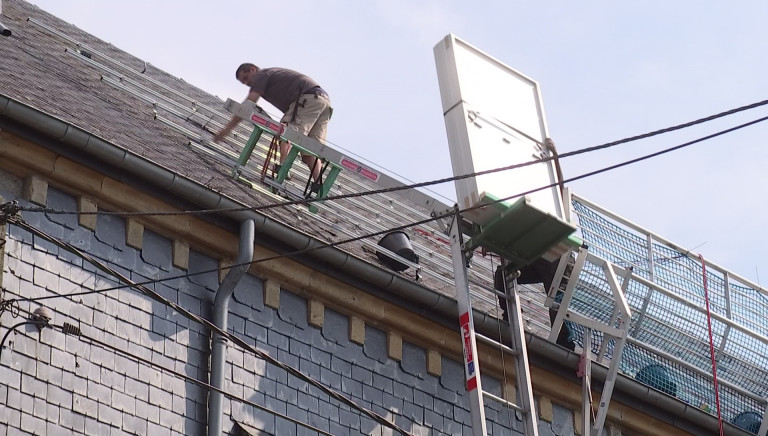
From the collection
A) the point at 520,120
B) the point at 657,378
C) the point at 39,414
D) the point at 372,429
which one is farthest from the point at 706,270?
the point at 39,414

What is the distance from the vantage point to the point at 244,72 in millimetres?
16453

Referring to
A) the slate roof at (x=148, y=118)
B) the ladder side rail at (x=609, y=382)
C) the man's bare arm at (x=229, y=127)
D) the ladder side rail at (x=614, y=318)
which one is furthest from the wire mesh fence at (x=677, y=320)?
the man's bare arm at (x=229, y=127)

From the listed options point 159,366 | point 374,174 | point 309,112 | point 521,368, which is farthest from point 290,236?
point 309,112

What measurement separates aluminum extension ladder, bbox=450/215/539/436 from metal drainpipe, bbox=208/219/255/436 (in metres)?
1.57

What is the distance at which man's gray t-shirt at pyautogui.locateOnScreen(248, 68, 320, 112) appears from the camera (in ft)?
53.2

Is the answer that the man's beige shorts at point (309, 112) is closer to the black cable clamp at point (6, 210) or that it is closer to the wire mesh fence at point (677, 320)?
the wire mesh fence at point (677, 320)

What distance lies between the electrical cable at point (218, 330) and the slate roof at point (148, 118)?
4.39 ft

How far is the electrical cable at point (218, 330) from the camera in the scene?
1216 centimetres

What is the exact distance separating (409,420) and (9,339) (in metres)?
3.87

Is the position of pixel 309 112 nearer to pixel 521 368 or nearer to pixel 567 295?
pixel 567 295

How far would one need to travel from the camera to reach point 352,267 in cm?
1391

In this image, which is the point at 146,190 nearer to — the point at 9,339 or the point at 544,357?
the point at 9,339

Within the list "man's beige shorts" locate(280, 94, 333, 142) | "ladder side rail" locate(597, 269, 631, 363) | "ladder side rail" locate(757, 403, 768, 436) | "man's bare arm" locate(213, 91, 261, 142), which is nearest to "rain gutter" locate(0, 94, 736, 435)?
"ladder side rail" locate(597, 269, 631, 363)

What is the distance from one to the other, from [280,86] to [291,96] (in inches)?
6.2
